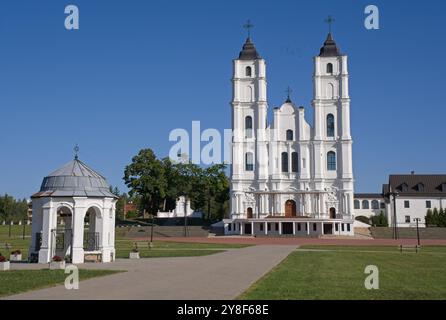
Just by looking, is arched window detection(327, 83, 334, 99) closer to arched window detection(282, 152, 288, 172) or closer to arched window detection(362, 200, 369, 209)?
arched window detection(282, 152, 288, 172)

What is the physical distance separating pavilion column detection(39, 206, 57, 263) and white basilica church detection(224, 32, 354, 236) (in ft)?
162

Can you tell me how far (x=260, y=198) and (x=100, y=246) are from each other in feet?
169

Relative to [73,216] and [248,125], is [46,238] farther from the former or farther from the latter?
[248,125]

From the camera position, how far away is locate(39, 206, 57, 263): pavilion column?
1111 inches

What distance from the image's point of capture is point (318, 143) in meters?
79.4

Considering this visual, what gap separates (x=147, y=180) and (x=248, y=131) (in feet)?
64.6

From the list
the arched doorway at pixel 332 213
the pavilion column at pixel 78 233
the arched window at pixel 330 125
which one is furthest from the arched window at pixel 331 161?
the pavilion column at pixel 78 233

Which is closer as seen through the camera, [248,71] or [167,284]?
[167,284]

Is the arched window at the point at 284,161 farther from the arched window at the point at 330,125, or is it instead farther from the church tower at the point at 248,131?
the arched window at the point at 330,125

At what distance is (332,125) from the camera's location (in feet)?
264

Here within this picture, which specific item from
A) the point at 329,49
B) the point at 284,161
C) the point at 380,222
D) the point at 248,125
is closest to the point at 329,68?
the point at 329,49

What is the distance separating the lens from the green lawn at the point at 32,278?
54.3 ft
